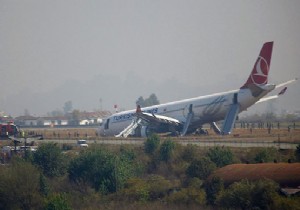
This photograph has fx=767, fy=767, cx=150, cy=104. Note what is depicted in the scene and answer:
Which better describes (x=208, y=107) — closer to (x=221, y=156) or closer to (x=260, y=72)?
(x=260, y=72)

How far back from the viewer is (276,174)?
54.8 meters

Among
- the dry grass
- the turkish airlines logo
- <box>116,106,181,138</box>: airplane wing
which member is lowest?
the dry grass

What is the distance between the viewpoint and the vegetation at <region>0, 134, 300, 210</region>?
53997mm

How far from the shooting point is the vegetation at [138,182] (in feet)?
177

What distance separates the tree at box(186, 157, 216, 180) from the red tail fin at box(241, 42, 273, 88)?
3263 centimetres

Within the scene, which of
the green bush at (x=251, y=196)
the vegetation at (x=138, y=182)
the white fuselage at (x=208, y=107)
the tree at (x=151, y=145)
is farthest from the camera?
the white fuselage at (x=208, y=107)

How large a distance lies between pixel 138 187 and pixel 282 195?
619 inches

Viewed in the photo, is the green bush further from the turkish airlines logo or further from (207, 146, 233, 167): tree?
the turkish airlines logo

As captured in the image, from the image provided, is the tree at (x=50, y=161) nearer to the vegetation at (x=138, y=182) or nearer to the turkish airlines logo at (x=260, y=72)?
the vegetation at (x=138, y=182)

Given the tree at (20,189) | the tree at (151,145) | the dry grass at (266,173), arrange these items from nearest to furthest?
the dry grass at (266,173) → the tree at (20,189) → the tree at (151,145)

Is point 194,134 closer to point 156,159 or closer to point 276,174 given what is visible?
point 156,159

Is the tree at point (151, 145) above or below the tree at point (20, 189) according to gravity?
above

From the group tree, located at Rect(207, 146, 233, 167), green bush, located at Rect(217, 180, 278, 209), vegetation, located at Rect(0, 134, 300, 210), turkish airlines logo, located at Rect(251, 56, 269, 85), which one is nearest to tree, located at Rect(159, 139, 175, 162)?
vegetation, located at Rect(0, 134, 300, 210)

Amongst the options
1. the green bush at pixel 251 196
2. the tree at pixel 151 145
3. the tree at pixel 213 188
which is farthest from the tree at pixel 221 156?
the green bush at pixel 251 196
